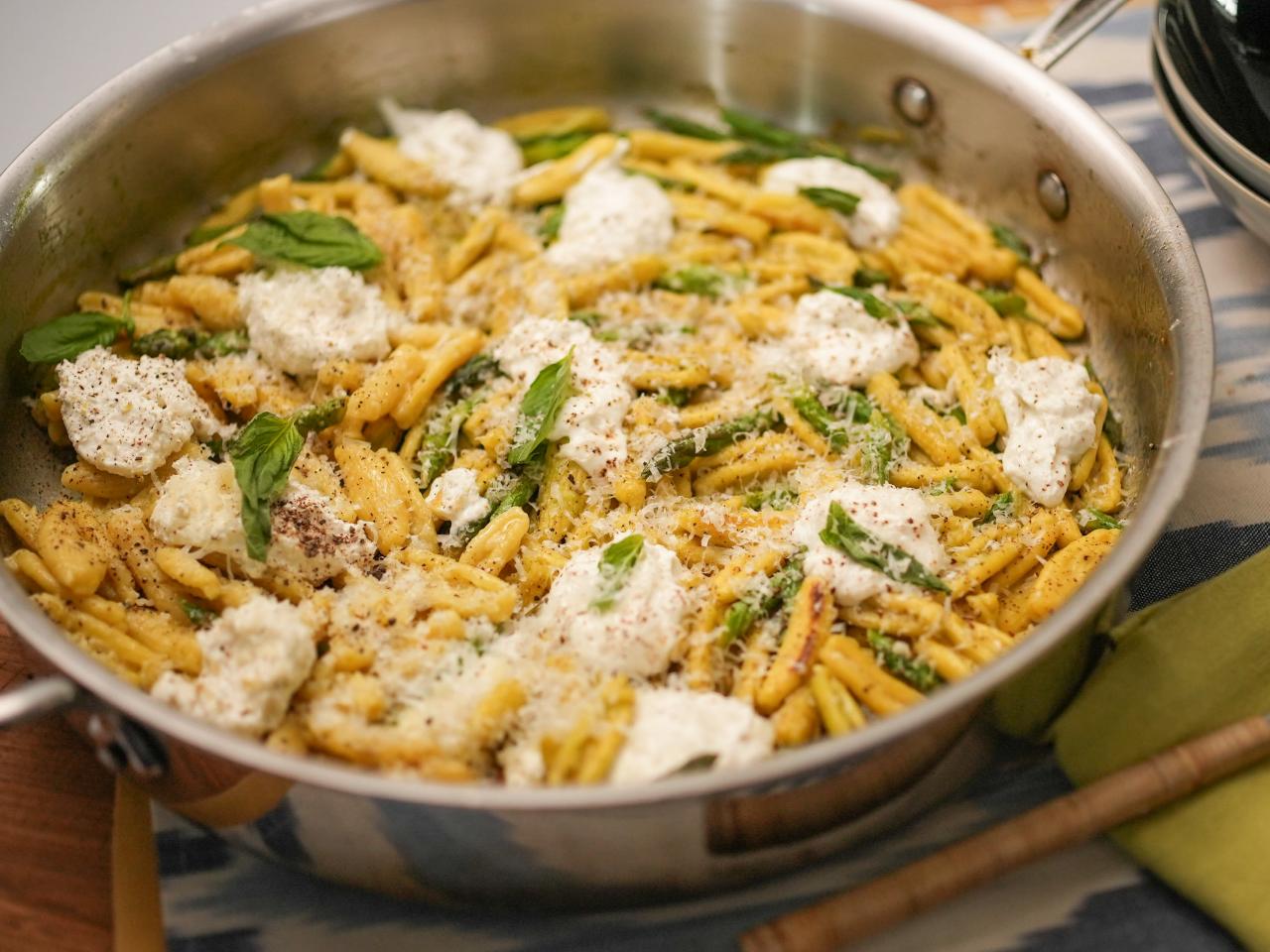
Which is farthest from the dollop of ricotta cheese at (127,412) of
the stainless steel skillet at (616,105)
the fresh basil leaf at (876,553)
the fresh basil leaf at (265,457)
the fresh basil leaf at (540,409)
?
the fresh basil leaf at (876,553)

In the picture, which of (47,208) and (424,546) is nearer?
(424,546)

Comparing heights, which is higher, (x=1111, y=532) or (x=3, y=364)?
(x=3, y=364)

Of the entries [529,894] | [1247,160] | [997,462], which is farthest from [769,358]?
[529,894]

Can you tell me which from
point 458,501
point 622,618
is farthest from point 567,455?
point 622,618

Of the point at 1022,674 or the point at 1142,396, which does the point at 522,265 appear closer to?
the point at 1142,396

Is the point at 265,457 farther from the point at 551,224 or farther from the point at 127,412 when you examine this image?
the point at 551,224

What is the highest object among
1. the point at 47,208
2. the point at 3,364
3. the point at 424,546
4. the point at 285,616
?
the point at 47,208

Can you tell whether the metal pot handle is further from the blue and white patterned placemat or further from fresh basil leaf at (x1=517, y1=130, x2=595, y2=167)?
fresh basil leaf at (x1=517, y1=130, x2=595, y2=167)
